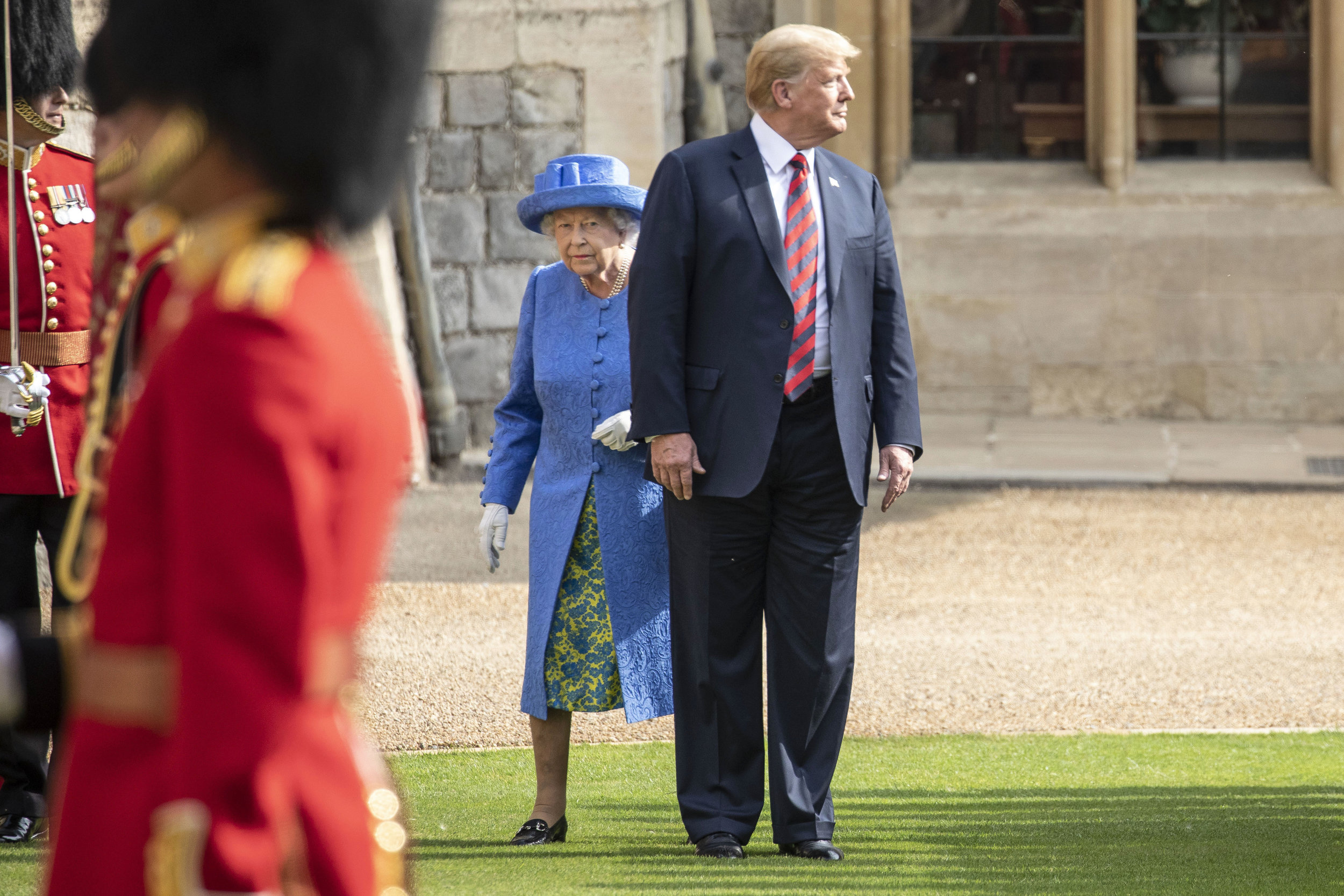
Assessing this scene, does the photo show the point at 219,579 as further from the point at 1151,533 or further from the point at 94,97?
the point at 1151,533

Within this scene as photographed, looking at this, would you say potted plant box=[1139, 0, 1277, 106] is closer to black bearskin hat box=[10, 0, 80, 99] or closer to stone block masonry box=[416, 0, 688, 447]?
stone block masonry box=[416, 0, 688, 447]

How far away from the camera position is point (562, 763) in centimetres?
400

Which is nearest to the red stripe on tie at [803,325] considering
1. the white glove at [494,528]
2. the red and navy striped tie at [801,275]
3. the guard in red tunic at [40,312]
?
the red and navy striped tie at [801,275]

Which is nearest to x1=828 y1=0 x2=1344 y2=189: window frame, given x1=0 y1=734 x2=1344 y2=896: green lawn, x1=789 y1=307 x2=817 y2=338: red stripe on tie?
x1=0 y1=734 x2=1344 y2=896: green lawn

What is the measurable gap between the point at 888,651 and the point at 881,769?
4.54ft

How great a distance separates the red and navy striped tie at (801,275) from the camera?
3.84 m

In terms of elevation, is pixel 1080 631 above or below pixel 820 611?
below

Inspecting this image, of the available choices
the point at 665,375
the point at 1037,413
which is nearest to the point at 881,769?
the point at 665,375

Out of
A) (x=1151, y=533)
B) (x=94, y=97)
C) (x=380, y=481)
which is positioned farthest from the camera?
(x=1151, y=533)

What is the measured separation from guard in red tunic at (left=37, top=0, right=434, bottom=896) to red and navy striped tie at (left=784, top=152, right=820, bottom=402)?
236cm

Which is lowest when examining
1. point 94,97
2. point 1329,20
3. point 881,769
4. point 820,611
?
point 881,769

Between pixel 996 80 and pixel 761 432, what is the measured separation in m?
9.18

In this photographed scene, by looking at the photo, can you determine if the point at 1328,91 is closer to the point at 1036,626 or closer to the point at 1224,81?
the point at 1224,81

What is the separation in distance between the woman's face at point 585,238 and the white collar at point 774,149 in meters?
0.41
